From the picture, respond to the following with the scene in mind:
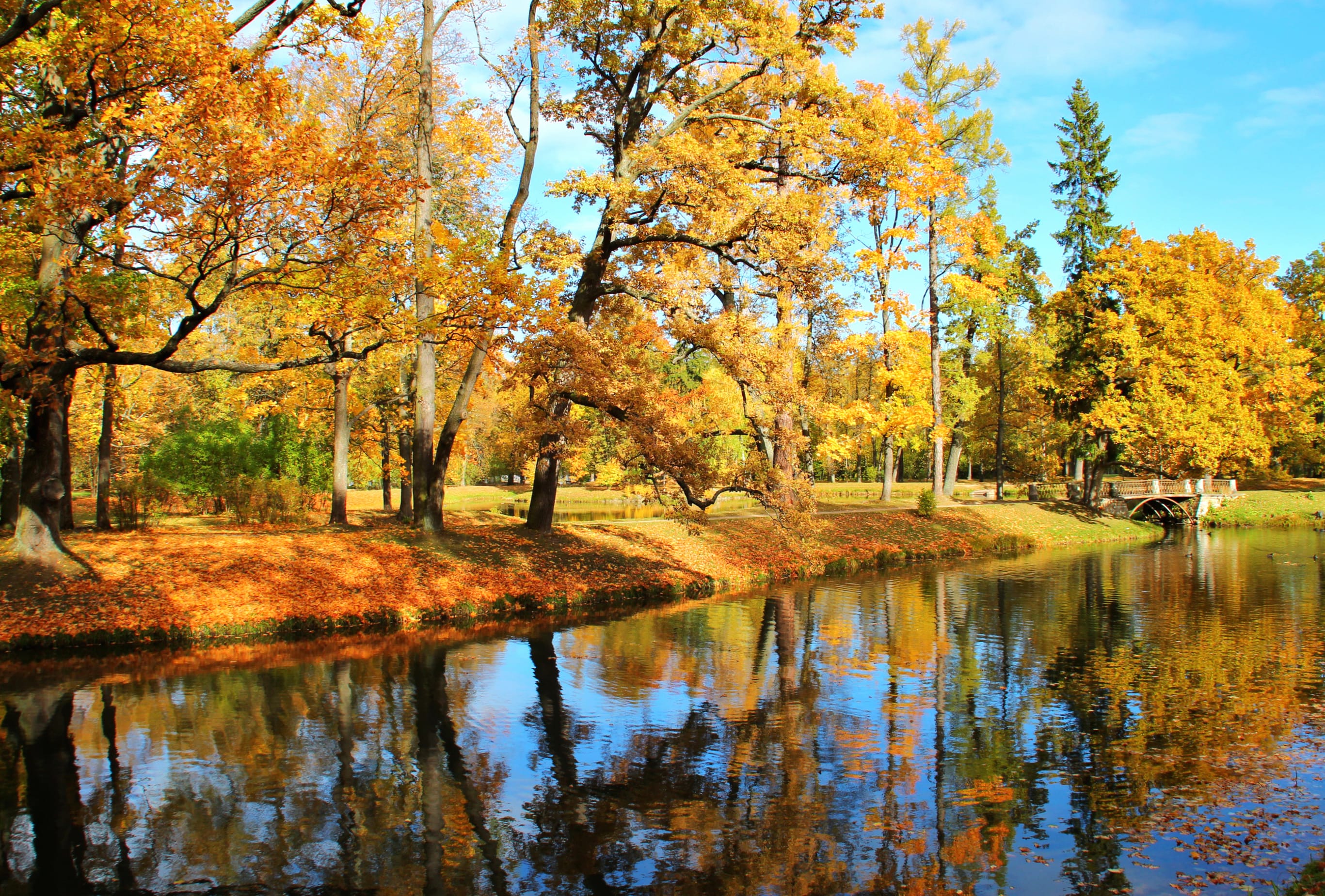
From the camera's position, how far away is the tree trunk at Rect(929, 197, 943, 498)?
33875 millimetres

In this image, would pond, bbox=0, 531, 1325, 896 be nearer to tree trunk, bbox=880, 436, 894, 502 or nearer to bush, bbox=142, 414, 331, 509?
bush, bbox=142, 414, 331, 509

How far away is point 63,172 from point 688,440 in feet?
39.4

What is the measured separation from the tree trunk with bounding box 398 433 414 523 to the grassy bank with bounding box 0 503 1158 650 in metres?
2.04

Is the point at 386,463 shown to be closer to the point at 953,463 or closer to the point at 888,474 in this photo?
the point at 888,474

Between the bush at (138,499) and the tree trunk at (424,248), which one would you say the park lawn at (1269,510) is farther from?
the bush at (138,499)

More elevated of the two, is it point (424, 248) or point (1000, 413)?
point (424, 248)

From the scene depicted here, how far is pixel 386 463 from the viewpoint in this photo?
32.0 m

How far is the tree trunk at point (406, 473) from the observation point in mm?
29609

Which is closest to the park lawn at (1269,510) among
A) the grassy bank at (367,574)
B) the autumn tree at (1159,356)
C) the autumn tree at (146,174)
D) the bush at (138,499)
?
the autumn tree at (1159,356)

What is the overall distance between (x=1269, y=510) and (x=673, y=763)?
47.0 m

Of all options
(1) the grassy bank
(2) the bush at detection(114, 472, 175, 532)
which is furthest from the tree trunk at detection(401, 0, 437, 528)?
(2) the bush at detection(114, 472, 175, 532)

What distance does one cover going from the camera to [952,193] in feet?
109

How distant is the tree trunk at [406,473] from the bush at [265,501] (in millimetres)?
4202

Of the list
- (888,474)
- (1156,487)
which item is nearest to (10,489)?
(888,474)
